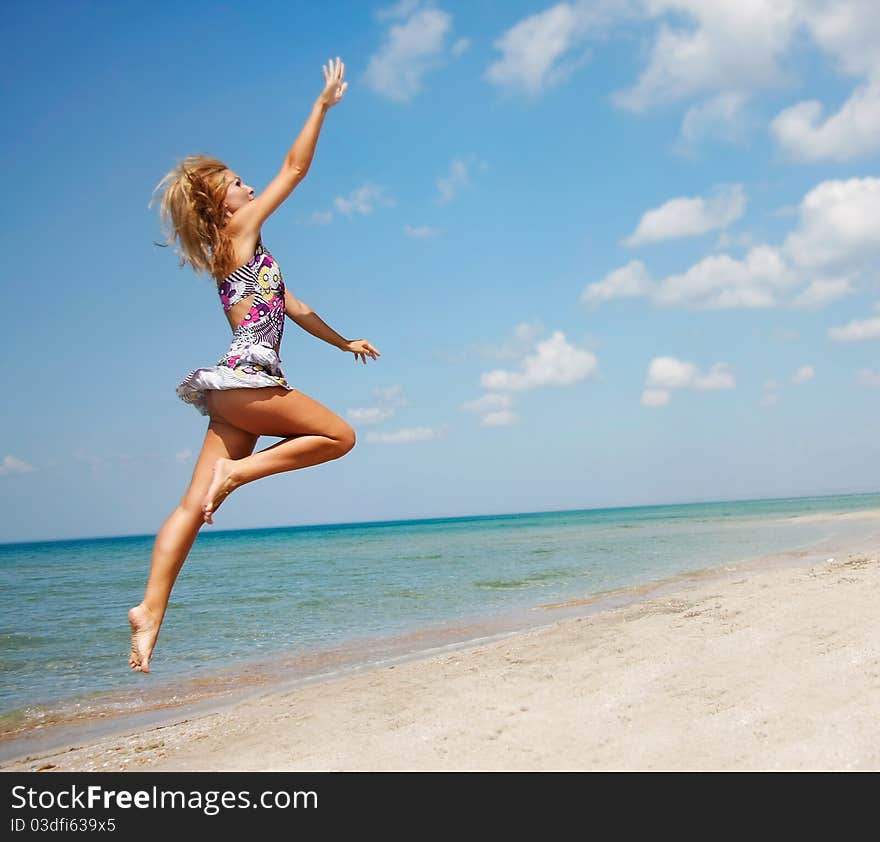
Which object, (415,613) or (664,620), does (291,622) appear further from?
(664,620)

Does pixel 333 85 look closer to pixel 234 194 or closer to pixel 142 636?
pixel 234 194

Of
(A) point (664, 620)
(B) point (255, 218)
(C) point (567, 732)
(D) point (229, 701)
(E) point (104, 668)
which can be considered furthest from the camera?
(E) point (104, 668)

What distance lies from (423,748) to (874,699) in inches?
102

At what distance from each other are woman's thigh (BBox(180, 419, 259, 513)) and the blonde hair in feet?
2.53

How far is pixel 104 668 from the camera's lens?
34.8ft

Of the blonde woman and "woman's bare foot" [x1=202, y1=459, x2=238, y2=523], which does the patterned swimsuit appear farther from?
"woman's bare foot" [x1=202, y1=459, x2=238, y2=523]

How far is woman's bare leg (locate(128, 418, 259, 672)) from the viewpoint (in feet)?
12.1

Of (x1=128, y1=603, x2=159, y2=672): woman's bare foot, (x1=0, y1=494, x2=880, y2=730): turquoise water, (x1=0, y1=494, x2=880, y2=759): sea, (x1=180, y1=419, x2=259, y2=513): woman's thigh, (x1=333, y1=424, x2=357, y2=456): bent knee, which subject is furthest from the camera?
(x1=0, y1=494, x2=880, y2=730): turquoise water

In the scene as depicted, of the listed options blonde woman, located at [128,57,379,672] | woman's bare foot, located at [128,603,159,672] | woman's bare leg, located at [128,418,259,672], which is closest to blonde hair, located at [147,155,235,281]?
blonde woman, located at [128,57,379,672]

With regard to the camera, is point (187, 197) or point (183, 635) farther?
point (183, 635)

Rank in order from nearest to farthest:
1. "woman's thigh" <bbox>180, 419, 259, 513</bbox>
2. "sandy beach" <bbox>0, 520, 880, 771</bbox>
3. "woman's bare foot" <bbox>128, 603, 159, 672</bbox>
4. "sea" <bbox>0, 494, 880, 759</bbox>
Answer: "woman's bare foot" <bbox>128, 603, 159, 672</bbox> → "woman's thigh" <bbox>180, 419, 259, 513</bbox> → "sandy beach" <bbox>0, 520, 880, 771</bbox> → "sea" <bbox>0, 494, 880, 759</bbox>

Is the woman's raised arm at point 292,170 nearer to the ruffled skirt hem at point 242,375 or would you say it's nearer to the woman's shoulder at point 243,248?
the woman's shoulder at point 243,248

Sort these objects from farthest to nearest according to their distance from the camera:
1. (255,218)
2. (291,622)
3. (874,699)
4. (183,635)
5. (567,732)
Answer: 1. (291,622)
2. (183,635)
3. (567,732)
4. (874,699)
5. (255,218)
